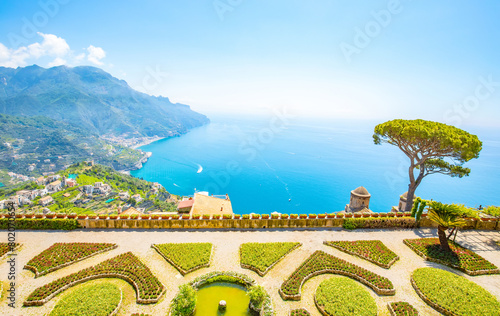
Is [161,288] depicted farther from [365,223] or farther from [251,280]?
[365,223]

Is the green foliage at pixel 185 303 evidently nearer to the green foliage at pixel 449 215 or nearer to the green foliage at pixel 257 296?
the green foliage at pixel 257 296

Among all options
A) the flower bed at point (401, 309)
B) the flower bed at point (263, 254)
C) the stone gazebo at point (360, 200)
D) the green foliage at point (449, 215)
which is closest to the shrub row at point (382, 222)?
the green foliage at point (449, 215)

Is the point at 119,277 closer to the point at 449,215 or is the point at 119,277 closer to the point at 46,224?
the point at 46,224

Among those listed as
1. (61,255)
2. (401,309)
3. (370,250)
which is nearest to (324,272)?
(401,309)

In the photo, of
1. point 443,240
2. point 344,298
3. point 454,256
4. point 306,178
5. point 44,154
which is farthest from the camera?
point 44,154

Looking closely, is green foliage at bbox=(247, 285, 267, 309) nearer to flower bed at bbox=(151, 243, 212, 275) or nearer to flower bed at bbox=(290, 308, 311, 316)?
flower bed at bbox=(290, 308, 311, 316)
